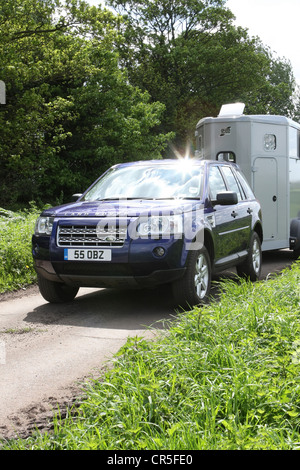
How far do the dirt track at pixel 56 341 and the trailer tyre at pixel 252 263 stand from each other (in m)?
1.43

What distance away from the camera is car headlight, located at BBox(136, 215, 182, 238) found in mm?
6699

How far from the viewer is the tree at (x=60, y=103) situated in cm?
2167

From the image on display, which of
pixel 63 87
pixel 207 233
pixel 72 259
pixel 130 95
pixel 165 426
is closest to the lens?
pixel 165 426

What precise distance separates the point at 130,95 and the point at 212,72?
11.7m

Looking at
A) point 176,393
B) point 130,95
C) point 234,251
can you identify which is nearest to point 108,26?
point 130,95

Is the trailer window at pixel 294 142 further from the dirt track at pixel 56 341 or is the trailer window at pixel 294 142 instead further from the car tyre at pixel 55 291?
the car tyre at pixel 55 291

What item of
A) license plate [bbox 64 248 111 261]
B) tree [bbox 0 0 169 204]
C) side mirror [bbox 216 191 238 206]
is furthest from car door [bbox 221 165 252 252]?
tree [bbox 0 0 169 204]

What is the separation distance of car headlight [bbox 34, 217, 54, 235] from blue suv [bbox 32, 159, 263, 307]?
12mm

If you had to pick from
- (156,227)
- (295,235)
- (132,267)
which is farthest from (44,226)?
(295,235)

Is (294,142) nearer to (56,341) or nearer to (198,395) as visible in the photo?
(56,341)

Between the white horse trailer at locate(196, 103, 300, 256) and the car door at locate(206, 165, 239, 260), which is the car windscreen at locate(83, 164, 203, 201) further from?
the white horse trailer at locate(196, 103, 300, 256)

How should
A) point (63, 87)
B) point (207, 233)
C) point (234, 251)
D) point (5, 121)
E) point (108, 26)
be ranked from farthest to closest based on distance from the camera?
point (63, 87) < point (108, 26) < point (5, 121) < point (234, 251) < point (207, 233)
